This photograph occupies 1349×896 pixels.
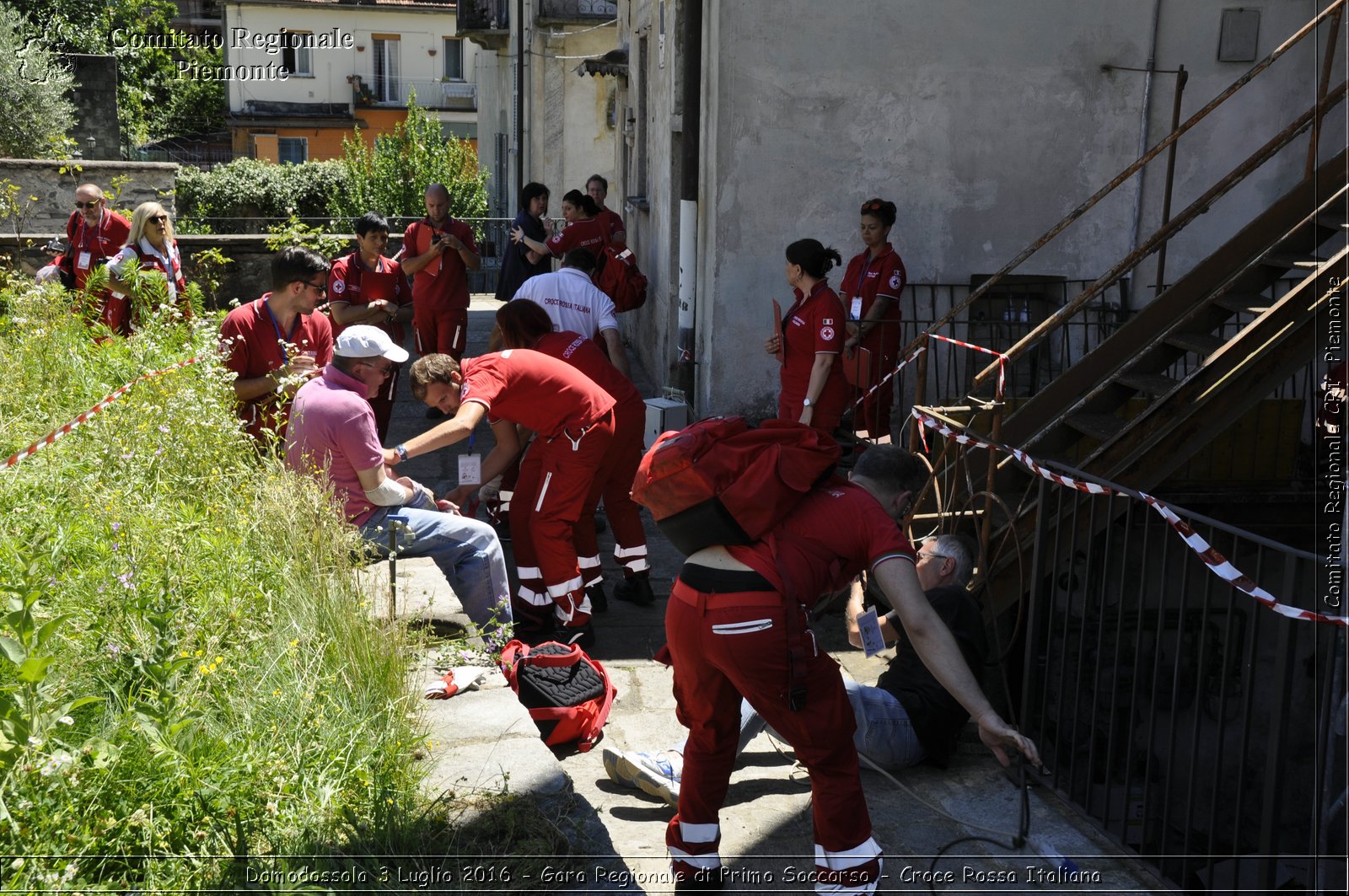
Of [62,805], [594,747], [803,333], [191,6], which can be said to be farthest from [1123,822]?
[191,6]

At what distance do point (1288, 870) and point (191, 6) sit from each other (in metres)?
58.5

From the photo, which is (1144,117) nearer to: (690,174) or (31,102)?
(690,174)

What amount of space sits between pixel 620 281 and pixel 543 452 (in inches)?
205

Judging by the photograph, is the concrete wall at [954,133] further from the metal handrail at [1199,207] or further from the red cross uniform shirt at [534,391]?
the red cross uniform shirt at [534,391]

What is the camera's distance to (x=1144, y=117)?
9.02 meters

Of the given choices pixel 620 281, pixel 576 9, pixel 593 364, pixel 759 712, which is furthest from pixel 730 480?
pixel 576 9

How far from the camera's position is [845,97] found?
8828mm

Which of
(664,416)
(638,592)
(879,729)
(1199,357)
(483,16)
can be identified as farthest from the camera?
(483,16)

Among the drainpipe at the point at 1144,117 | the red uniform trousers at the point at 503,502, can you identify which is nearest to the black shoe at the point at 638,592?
the red uniform trousers at the point at 503,502

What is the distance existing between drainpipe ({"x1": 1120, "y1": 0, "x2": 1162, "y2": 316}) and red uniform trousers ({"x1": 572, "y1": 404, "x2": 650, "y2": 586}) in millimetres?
4615

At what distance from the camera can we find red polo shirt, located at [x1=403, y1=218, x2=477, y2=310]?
985cm

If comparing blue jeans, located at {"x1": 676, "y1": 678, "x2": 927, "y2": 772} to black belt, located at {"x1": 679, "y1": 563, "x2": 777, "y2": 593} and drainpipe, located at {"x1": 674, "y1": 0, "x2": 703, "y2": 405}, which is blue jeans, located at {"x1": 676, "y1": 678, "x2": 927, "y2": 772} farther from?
drainpipe, located at {"x1": 674, "y1": 0, "x2": 703, "y2": 405}

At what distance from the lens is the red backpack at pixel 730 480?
11.2 feet

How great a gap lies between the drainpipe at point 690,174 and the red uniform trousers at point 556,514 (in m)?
3.87
